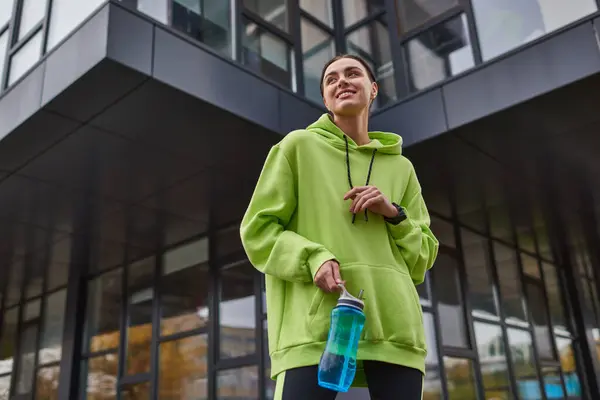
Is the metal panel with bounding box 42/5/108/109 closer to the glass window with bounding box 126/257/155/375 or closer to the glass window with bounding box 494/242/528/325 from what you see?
the glass window with bounding box 126/257/155/375

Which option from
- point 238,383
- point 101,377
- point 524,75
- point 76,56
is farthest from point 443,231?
point 101,377

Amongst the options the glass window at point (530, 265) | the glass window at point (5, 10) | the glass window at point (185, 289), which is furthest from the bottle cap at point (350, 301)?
the glass window at point (530, 265)

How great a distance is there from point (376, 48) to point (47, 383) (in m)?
8.04

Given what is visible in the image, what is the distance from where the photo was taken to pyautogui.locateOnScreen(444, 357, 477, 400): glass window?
25.6 feet

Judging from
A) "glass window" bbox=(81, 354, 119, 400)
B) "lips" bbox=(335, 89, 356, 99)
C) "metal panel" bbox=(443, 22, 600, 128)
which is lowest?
"lips" bbox=(335, 89, 356, 99)

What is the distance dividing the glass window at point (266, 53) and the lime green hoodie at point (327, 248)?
17.3ft

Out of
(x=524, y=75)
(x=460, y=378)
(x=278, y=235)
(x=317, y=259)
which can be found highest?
(x=524, y=75)

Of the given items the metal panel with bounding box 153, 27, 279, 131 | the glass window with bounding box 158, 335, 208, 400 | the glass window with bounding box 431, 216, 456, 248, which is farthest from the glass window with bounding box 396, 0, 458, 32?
the glass window with bounding box 158, 335, 208, 400

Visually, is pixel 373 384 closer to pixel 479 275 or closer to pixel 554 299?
pixel 479 275

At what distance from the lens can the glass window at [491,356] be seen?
27.6ft

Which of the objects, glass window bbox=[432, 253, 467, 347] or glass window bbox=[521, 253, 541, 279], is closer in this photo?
glass window bbox=[432, 253, 467, 347]

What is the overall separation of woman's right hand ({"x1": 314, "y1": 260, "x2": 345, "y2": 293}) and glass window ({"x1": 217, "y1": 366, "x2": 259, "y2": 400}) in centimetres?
630

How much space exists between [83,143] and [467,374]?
224 inches

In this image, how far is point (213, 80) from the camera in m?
5.54
